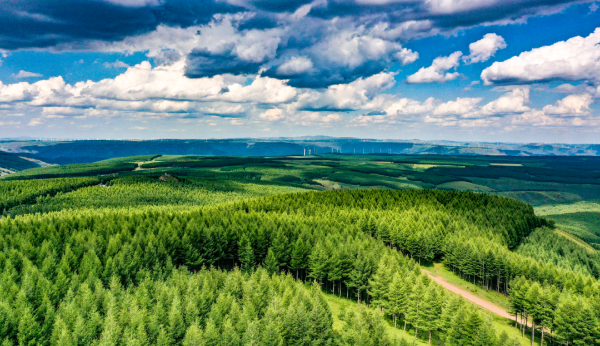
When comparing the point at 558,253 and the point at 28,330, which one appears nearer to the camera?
the point at 28,330

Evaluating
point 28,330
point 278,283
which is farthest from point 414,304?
point 28,330

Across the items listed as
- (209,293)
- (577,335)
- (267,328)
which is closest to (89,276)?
(209,293)

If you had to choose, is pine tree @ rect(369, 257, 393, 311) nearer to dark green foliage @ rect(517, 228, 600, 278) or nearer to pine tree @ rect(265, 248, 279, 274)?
pine tree @ rect(265, 248, 279, 274)

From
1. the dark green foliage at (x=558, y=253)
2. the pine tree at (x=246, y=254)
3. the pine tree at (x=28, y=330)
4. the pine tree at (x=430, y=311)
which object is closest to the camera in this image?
the pine tree at (x=28, y=330)

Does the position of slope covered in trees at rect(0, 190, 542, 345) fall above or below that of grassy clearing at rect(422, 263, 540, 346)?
above

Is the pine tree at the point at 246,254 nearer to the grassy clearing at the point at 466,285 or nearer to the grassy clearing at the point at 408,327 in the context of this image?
the grassy clearing at the point at 408,327

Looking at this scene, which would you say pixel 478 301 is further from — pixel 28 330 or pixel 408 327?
pixel 28 330

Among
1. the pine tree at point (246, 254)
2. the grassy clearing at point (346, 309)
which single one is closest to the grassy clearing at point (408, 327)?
the grassy clearing at point (346, 309)

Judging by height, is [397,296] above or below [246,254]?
below

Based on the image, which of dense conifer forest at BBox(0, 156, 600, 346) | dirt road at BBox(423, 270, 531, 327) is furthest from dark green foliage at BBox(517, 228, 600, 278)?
dirt road at BBox(423, 270, 531, 327)

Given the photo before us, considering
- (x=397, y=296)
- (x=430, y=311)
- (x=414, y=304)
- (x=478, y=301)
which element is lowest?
(x=478, y=301)
